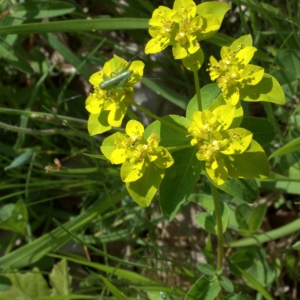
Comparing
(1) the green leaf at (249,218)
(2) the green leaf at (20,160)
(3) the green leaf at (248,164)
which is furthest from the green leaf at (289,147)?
(2) the green leaf at (20,160)

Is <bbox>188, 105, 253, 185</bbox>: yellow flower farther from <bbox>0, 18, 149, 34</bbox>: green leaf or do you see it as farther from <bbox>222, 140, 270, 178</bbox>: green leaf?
<bbox>0, 18, 149, 34</bbox>: green leaf

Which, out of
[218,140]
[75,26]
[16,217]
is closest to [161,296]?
[218,140]


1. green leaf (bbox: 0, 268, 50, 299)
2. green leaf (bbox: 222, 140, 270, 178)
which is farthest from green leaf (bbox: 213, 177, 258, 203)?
green leaf (bbox: 0, 268, 50, 299)

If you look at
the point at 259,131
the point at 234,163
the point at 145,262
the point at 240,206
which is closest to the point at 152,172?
the point at 234,163

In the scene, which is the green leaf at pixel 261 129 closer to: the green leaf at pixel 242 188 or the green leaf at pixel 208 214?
the green leaf at pixel 242 188

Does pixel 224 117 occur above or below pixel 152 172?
above

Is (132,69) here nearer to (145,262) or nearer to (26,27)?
(26,27)

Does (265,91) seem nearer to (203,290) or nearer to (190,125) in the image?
(190,125)
